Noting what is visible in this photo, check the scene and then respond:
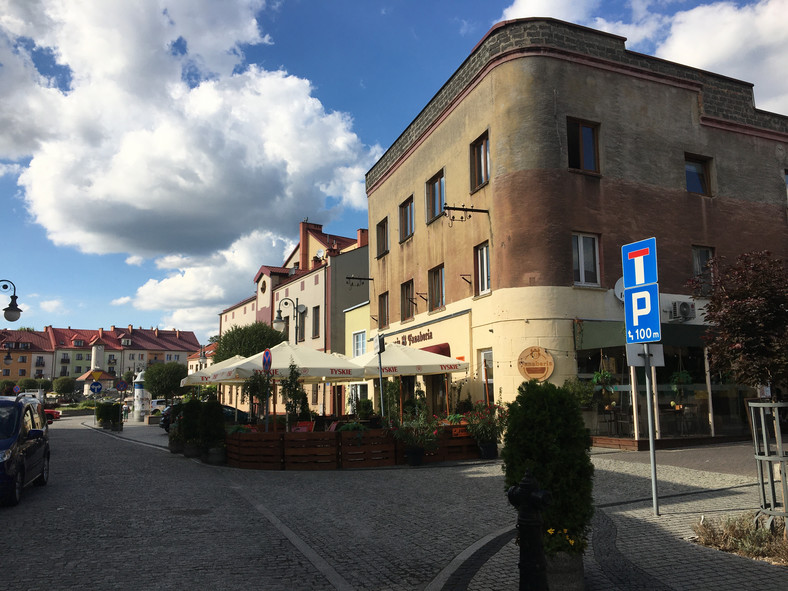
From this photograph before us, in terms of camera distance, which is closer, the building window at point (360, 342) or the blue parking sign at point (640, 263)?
the blue parking sign at point (640, 263)

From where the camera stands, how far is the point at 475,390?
19.3 metres

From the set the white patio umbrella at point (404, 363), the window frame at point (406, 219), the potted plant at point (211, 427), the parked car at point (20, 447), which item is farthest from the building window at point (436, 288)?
the parked car at point (20, 447)

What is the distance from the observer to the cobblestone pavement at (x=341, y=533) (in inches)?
218

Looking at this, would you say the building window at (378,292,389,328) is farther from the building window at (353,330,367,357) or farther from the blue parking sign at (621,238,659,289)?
the blue parking sign at (621,238,659,289)

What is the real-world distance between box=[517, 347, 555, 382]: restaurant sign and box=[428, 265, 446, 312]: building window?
5700 millimetres

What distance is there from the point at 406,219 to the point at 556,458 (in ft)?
69.5

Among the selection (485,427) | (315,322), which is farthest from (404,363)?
(315,322)

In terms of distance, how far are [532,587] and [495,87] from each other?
1634 centimetres

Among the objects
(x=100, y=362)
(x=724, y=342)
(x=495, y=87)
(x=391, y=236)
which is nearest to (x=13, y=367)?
(x=100, y=362)

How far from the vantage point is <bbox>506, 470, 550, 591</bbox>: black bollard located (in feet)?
13.9

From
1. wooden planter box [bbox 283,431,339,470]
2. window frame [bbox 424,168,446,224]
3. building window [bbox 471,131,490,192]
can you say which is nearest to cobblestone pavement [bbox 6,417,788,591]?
wooden planter box [bbox 283,431,339,470]

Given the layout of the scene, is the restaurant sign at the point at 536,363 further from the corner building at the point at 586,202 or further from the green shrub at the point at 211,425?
the green shrub at the point at 211,425

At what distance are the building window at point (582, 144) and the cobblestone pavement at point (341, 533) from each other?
354 inches

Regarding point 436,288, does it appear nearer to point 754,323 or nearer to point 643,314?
point 643,314
